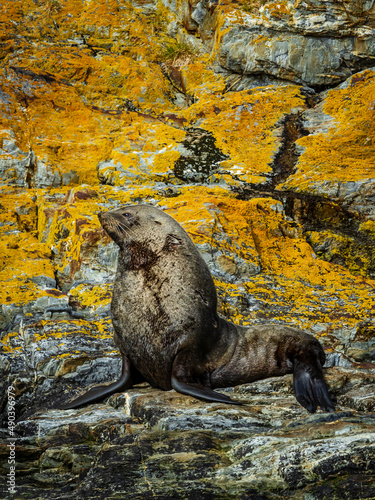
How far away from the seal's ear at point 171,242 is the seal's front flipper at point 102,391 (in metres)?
1.11

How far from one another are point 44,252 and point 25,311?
51.8 inches

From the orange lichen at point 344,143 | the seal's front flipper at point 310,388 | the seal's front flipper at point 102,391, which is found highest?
the orange lichen at point 344,143

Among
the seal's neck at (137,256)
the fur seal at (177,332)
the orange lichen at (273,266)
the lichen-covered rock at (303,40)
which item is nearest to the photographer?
the fur seal at (177,332)

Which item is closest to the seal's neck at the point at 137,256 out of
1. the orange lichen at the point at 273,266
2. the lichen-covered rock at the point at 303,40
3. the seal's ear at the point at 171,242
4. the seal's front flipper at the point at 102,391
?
the seal's ear at the point at 171,242

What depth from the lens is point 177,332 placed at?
4363mm

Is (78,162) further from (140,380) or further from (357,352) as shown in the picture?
(357,352)

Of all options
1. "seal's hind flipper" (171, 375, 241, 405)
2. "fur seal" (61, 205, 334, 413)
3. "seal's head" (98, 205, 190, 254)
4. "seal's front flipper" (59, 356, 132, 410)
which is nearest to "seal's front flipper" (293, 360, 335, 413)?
"fur seal" (61, 205, 334, 413)

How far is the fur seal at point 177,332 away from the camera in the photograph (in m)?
4.36

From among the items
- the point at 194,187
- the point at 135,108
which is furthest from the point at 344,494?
the point at 135,108

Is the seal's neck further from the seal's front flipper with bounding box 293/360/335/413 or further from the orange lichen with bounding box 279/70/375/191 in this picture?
the orange lichen with bounding box 279/70/375/191

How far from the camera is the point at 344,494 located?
185 cm

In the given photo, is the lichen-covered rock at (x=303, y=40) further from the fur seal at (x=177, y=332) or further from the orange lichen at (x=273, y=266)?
the fur seal at (x=177, y=332)

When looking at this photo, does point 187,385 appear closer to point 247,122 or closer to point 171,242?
point 171,242

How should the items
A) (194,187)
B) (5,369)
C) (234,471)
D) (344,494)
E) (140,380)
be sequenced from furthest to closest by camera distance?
(194,187)
(5,369)
(140,380)
(234,471)
(344,494)
